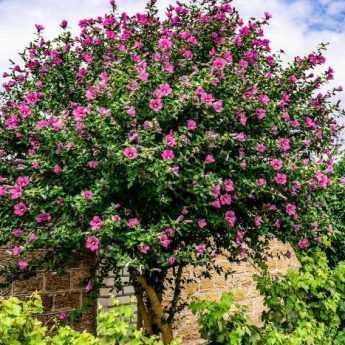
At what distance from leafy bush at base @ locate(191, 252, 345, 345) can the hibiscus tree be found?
1.08 ft

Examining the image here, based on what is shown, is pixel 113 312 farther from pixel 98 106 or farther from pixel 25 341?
pixel 98 106

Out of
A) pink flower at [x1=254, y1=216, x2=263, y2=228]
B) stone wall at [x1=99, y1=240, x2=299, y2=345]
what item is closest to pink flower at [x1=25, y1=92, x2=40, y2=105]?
pink flower at [x1=254, y1=216, x2=263, y2=228]

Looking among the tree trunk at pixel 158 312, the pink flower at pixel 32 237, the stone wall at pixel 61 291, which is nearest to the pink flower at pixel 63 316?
the stone wall at pixel 61 291

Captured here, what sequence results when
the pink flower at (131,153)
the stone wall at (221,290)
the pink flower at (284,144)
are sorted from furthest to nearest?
the stone wall at (221,290), the pink flower at (284,144), the pink flower at (131,153)

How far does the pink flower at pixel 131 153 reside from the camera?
143 inches

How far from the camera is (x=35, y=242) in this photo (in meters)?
4.18

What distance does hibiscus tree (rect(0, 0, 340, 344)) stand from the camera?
389 centimetres

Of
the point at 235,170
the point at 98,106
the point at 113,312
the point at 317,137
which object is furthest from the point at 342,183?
the point at 113,312

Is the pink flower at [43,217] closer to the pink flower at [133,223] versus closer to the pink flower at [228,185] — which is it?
the pink flower at [133,223]

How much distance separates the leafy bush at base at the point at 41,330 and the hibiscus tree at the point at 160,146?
1.95 ft

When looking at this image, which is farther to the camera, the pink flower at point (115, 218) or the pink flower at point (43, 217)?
the pink flower at point (43, 217)

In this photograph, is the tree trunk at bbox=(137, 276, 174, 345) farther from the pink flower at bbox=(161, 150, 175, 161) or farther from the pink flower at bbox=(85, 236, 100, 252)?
the pink flower at bbox=(161, 150, 175, 161)

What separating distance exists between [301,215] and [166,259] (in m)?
1.41

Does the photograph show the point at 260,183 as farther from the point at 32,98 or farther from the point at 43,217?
the point at 32,98
